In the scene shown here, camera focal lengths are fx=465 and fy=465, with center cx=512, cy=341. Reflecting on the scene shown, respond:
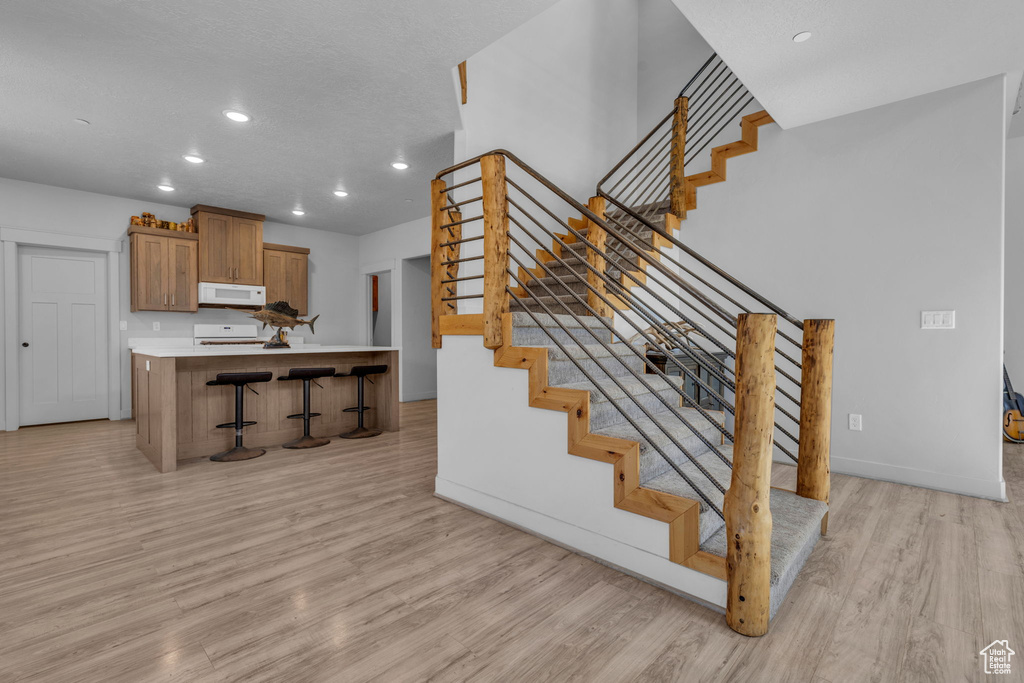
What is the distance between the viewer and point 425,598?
1.84 m

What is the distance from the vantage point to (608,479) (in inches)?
83.0

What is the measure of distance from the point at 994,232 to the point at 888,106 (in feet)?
3.62

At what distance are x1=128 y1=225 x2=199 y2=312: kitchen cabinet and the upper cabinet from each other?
0.13 metres

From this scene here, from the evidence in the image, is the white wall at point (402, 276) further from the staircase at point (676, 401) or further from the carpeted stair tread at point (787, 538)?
the carpeted stair tread at point (787, 538)

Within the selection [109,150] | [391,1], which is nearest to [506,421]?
[391,1]

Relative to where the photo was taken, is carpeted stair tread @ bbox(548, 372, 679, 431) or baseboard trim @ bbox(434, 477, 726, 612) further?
carpeted stair tread @ bbox(548, 372, 679, 431)

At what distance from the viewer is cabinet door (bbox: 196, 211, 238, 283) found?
5.91 m

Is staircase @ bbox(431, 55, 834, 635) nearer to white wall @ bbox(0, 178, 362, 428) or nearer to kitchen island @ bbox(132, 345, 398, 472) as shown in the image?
Answer: kitchen island @ bbox(132, 345, 398, 472)

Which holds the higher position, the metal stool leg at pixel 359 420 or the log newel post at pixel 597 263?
the log newel post at pixel 597 263

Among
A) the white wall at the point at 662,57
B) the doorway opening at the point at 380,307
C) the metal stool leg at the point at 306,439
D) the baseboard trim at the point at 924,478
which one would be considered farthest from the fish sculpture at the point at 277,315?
the white wall at the point at 662,57

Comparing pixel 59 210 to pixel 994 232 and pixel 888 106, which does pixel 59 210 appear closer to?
pixel 888 106

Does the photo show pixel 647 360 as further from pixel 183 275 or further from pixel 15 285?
pixel 15 285

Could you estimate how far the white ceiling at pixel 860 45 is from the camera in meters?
2.35

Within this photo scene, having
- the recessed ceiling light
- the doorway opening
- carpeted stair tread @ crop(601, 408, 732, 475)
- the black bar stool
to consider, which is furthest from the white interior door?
carpeted stair tread @ crop(601, 408, 732, 475)
